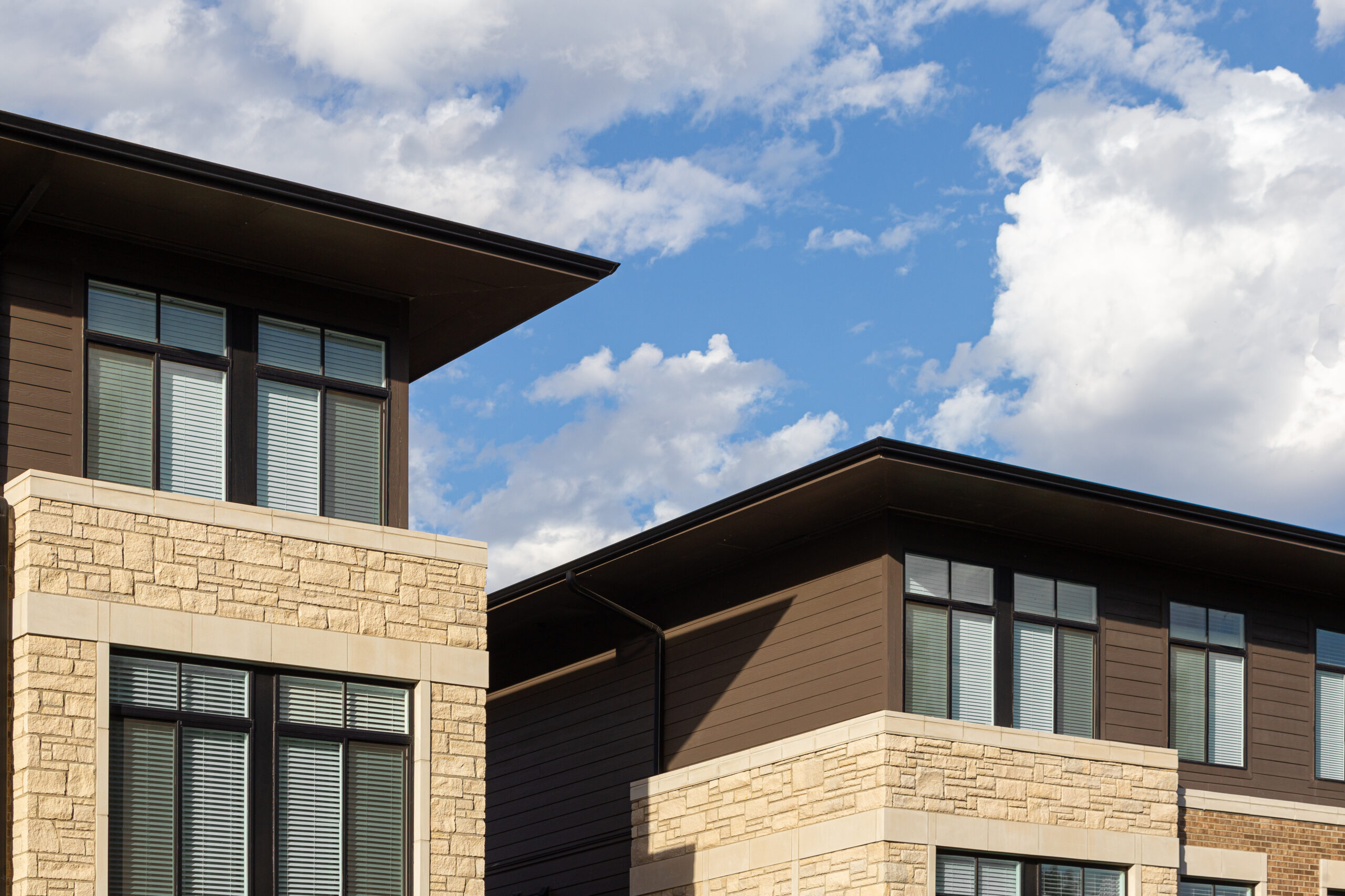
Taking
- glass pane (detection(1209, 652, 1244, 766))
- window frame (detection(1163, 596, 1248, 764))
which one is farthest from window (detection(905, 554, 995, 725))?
→ glass pane (detection(1209, 652, 1244, 766))

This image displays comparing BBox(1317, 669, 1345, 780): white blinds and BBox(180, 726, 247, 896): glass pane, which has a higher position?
BBox(1317, 669, 1345, 780): white blinds

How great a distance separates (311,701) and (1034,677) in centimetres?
899

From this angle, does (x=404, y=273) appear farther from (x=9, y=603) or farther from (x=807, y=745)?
(x=807, y=745)

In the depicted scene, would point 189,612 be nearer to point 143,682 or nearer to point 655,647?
point 143,682

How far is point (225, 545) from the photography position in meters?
13.9

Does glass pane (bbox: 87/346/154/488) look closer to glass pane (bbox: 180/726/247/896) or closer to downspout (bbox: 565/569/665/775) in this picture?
glass pane (bbox: 180/726/247/896)

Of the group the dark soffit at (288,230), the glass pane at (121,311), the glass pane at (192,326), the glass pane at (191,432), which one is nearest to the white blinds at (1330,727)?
the dark soffit at (288,230)

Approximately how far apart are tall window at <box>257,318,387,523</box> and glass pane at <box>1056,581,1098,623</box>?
8.51 m


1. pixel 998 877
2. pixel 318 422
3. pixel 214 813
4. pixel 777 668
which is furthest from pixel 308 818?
pixel 998 877

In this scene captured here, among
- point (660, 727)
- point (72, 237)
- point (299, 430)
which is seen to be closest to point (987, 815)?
point (660, 727)

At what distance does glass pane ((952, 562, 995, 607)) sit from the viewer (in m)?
19.4

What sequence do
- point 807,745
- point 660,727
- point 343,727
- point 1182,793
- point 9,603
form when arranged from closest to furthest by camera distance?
point 9,603 → point 343,727 → point 807,745 → point 1182,793 → point 660,727

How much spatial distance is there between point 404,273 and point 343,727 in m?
4.32

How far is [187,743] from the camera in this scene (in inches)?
528
